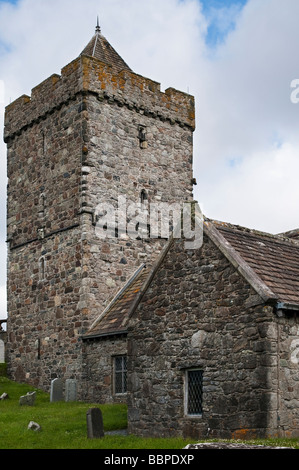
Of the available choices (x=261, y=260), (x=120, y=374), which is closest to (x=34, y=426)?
(x=120, y=374)

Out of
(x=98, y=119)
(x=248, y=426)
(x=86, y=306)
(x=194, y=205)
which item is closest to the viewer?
(x=248, y=426)

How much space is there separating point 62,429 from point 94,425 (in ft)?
5.94

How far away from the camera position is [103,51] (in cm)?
2786

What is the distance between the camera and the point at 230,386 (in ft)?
46.4

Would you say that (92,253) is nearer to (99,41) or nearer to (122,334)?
(122,334)

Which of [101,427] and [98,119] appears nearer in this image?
[101,427]

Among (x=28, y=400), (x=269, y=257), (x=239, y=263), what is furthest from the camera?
(x=28, y=400)

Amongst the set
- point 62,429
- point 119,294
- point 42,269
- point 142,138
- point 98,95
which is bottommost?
point 62,429

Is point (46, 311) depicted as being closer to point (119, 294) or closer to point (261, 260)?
point (119, 294)

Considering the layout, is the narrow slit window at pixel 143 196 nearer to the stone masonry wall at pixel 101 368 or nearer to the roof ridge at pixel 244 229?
the stone masonry wall at pixel 101 368

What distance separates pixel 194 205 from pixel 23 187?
1286cm

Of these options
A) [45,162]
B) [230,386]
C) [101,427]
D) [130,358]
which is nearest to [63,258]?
[45,162]

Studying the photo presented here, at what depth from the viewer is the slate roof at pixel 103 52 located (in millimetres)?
27484

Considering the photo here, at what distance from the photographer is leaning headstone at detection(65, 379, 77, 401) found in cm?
2266
